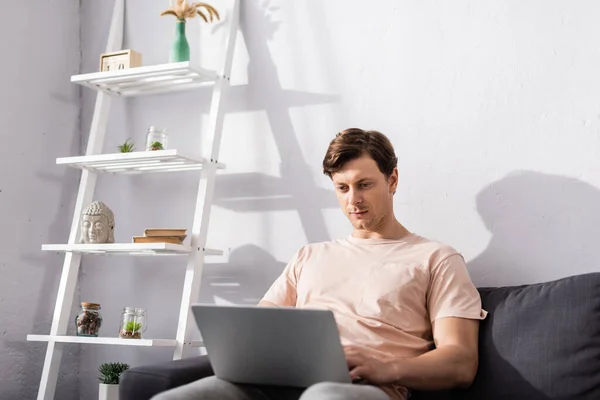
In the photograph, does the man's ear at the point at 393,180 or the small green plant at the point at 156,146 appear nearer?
the man's ear at the point at 393,180

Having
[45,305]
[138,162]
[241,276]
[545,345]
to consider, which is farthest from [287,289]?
[45,305]

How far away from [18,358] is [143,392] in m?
1.40

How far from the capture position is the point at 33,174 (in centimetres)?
318

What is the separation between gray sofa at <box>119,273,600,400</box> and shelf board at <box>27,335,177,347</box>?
2.03 ft

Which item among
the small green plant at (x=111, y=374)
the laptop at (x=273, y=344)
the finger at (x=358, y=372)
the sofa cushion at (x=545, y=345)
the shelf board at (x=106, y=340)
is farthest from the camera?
the small green plant at (x=111, y=374)

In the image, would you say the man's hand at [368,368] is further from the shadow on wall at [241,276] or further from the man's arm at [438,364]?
the shadow on wall at [241,276]

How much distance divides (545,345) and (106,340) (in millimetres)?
1494

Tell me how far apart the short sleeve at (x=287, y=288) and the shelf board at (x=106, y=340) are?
501 mm

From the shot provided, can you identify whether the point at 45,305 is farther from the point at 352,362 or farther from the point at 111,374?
the point at 352,362

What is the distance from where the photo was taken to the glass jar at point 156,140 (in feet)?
9.41

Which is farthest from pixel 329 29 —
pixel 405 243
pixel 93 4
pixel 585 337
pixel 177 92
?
pixel 585 337

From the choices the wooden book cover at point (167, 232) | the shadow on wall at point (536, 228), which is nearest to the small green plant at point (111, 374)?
Answer: the wooden book cover at point (167, 232)

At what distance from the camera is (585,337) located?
1.96 metres

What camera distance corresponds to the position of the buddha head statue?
291 cm
